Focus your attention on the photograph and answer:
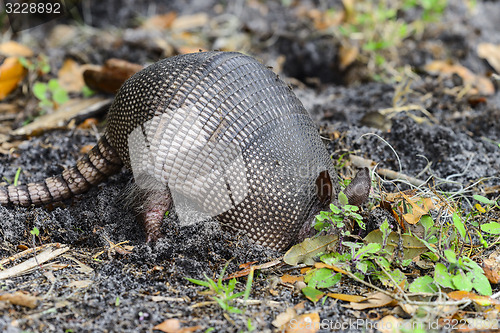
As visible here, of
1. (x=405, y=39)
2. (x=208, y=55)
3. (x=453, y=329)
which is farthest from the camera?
A: (x=405, y=39)

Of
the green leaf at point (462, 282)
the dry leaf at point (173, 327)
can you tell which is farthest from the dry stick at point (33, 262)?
the green leaf at point (462, 282)

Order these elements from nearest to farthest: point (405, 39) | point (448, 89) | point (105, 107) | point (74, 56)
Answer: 1. point (105, 107)
2. point (448, 89)
3. point (74, 56)
4. point (405, 39)

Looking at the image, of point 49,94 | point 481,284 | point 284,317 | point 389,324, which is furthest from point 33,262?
point 49,94

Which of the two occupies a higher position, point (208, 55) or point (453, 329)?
point (208, 55)

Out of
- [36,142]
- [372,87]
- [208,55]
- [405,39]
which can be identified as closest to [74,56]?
[36,142]

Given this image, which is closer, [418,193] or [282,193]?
[282,193]

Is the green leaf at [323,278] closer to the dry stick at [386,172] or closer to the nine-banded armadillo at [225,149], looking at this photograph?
the nine-banded armadillo at [225,149]

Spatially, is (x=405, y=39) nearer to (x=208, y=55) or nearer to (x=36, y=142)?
(x=208, y=55)
